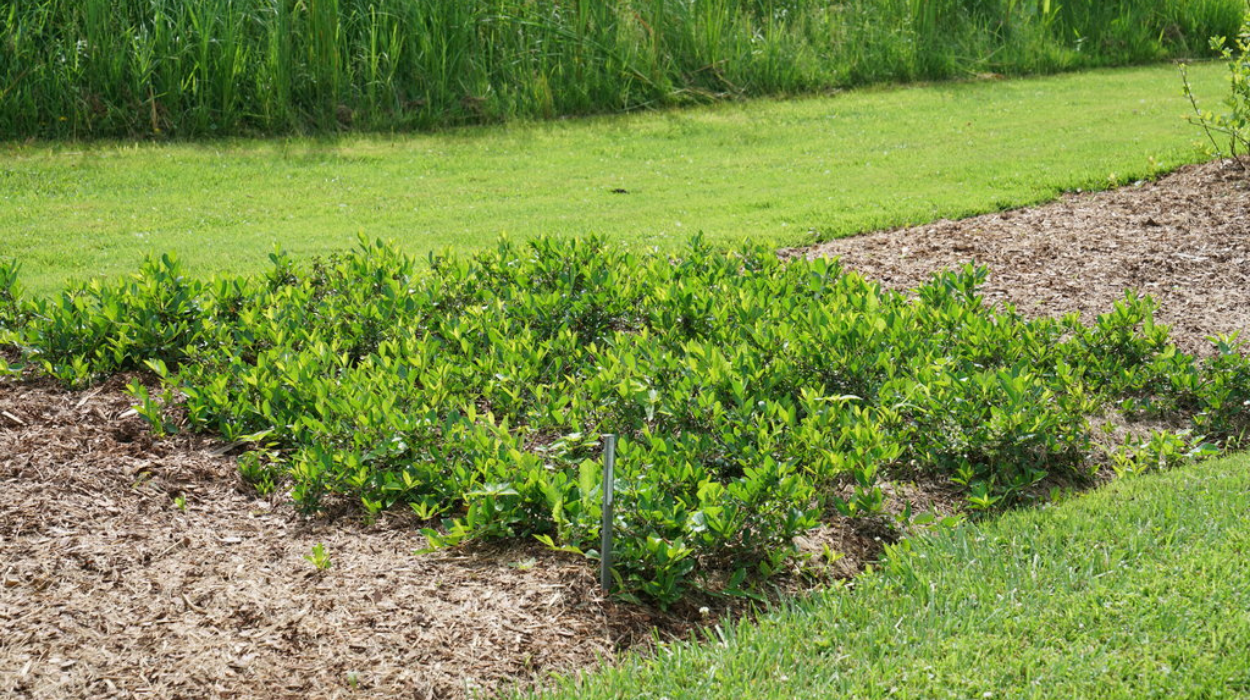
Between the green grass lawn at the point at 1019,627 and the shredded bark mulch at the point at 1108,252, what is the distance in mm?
2112

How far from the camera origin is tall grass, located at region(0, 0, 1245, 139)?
9.40 meters

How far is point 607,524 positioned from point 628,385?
1.07 m

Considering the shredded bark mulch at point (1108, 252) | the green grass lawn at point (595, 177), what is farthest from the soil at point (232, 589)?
the green grass lawn at point (595, 177)

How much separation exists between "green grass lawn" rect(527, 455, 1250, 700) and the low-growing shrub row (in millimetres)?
309

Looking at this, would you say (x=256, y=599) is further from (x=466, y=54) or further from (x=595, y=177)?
(x=466, y=54)

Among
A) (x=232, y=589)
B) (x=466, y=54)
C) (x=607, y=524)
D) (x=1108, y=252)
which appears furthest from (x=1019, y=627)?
(x=466, y=54)

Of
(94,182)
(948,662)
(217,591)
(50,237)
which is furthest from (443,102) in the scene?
(948,662)

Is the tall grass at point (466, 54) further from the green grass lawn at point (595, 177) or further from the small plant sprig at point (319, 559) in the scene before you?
the small plant sprig at point (319, 559)

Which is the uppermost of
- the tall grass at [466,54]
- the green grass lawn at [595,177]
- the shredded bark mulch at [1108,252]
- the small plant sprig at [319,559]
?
the tall grass at [466,54]

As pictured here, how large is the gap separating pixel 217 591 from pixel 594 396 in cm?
145

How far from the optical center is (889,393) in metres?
4.04

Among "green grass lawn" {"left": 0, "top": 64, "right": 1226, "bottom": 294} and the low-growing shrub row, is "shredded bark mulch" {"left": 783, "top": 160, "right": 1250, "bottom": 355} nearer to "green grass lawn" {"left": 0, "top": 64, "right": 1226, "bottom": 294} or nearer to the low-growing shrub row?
"green grass lawn" {"left": 0, "top": 64, "right": 1226, "bottom": 294}

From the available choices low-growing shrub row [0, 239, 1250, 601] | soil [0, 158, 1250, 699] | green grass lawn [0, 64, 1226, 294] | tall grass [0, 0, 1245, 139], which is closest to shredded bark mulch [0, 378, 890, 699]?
soil [0, 158, 1250, 699]

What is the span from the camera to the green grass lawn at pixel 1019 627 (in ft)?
8.75
